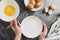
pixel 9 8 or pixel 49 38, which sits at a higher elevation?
pixel 9 8

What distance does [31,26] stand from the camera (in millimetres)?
912

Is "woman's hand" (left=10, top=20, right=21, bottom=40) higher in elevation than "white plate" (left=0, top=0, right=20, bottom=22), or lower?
lower

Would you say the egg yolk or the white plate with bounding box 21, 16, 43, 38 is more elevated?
the egg yolk

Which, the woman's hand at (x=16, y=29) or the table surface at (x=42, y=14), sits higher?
the table surface at (x=42, y=14)

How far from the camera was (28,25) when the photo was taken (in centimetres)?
91

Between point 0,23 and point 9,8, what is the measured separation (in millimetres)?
82

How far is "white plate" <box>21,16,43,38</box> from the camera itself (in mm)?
904

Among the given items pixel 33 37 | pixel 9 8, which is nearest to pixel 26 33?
pixel 33 37

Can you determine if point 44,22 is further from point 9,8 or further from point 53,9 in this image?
point 9,8

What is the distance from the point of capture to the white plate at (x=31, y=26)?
90 centimetres

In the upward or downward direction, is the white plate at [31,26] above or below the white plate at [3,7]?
below

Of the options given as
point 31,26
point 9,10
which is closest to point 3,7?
point 9,10

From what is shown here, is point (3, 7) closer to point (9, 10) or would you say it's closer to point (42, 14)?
point (9, 10)

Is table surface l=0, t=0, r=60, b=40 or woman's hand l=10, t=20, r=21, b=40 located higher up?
table surface l=0, t=0, r=60, b=40
